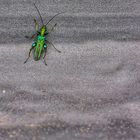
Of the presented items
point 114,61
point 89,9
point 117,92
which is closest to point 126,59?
point 114,61

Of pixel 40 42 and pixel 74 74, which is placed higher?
pixel 40 42

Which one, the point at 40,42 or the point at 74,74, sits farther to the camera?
the point at 74,74

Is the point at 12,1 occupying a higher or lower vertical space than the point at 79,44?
higher

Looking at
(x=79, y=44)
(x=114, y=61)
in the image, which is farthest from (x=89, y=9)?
(x=114, y=61)

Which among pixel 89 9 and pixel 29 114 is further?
pixel 89 9

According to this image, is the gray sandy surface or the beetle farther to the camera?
the beetle

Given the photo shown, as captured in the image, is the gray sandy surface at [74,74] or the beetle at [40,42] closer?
the gray sandy surface at [74,74]

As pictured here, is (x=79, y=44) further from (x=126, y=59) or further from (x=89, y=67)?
(x=126, y=59)

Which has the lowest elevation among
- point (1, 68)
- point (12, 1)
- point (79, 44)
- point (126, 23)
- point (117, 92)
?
point (117, 92)
